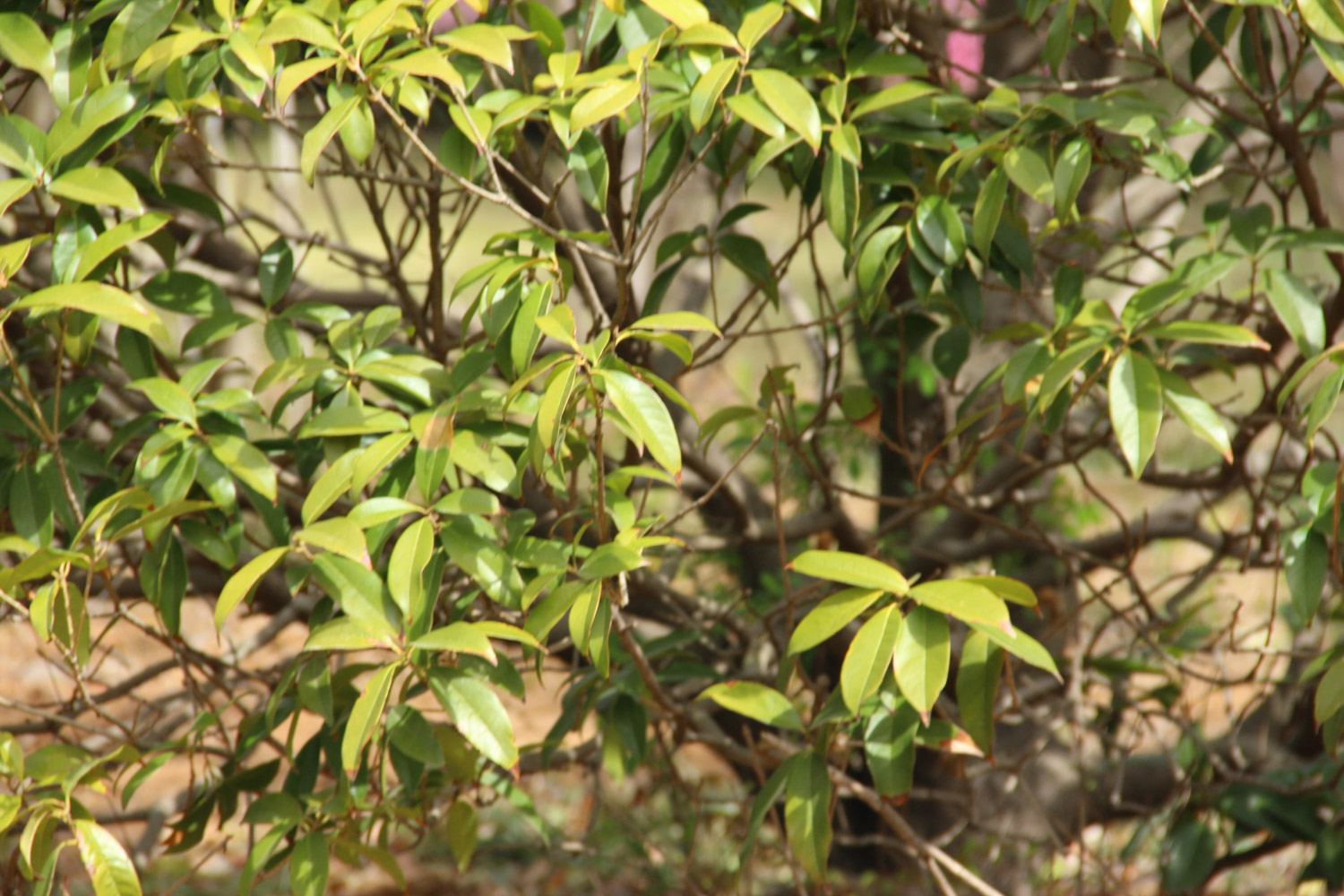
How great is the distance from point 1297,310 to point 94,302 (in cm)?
127

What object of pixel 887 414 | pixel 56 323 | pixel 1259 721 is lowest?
pixel 1259 721

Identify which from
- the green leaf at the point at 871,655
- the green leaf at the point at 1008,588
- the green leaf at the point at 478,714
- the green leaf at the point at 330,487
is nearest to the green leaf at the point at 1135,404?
the green leaf at the point at 1008,588

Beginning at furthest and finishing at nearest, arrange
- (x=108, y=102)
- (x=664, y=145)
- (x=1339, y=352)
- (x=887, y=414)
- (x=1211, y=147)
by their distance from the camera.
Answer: (x=887, y=414) < (x=1211, y=147) < (x=664, y=145) < (x=108, y=102) < (x=1339, y=352)

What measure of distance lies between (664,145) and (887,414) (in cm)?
141

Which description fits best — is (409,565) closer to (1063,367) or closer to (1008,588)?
(1008,588)

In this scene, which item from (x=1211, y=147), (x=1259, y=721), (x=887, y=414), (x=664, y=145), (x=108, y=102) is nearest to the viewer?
(x=108, y=102)

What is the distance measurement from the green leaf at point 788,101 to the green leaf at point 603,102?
0.13 metres

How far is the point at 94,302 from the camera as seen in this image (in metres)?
1.07

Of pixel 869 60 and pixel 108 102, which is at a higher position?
pixel 869 60

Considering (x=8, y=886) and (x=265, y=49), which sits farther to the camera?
(x=8, y=886)

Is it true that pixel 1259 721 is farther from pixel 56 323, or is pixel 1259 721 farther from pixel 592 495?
pixel 56 323

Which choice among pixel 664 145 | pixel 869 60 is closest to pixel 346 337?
pixel 664 145

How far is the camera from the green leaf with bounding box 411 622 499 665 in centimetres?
99

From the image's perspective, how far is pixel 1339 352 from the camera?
1.01m
